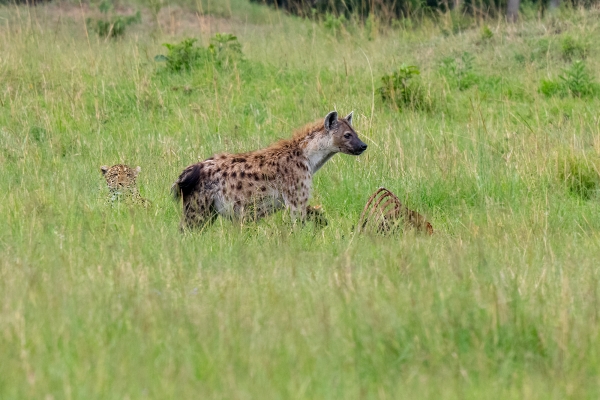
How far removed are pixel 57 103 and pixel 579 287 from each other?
Result: 7128 millimetres

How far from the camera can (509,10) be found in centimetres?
1878

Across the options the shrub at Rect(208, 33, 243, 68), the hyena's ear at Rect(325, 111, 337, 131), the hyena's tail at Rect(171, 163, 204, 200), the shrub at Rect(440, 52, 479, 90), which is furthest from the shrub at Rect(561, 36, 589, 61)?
the hyena's tail at Rect(171, 163, 204, 200)

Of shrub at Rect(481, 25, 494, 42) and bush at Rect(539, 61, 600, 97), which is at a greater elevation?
shrub at Rect(481, 25, 494, 42)

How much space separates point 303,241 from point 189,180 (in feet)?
3.30

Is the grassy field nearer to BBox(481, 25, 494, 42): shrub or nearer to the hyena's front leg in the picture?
the hyena's front leg

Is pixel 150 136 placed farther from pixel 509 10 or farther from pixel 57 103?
pixel 509 10

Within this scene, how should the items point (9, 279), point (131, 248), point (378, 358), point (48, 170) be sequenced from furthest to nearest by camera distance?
point (48, 170) < point (131, 248) < point (9, 279) < point (378, 358)

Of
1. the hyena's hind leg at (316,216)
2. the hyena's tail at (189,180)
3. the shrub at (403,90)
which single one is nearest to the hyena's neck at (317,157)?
the hyena's hind leg at (316,216)

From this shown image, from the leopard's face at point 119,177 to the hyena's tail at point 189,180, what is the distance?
72cm

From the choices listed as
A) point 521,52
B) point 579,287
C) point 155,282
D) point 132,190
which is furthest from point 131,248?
point 521,52

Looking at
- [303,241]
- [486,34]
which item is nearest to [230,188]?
[303,241]

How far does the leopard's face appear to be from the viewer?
742 cm

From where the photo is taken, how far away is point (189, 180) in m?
6.74

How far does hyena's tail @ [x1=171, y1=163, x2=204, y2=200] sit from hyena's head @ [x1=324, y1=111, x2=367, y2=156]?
130cm
